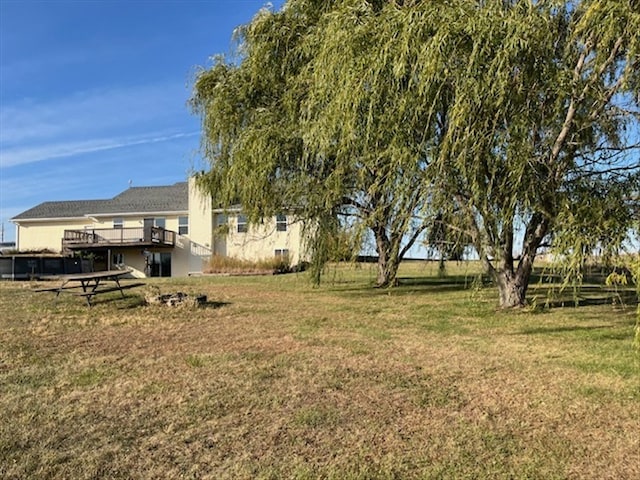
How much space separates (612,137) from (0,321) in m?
10.8

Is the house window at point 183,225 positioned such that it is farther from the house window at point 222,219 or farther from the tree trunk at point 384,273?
the tree trunk at point 384,273

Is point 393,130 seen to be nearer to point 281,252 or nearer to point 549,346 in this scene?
point 549,346

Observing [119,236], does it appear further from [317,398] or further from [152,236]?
[317,398]

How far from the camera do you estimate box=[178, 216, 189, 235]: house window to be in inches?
1267

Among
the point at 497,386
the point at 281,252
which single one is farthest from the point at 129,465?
the point at 281,252

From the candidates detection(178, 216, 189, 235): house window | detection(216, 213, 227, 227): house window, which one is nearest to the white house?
detection(178, 216, 189, 235): house window

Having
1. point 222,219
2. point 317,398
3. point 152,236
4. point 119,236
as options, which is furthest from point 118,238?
point 317,398

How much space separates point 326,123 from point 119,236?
86.3ft

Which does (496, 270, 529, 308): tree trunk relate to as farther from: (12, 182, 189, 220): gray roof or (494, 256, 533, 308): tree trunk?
(12, 182, 189, 220): gray roof

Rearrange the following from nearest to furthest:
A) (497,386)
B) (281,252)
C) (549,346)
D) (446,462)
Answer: (446,462), (497,386), (549,346), (281,252)

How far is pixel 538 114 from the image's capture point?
7293 mm

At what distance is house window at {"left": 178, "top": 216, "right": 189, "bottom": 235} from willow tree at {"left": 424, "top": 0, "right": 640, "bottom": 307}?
25.9m

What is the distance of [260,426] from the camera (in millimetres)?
3988

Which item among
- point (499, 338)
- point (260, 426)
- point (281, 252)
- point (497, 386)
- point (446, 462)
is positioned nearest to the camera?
point (446, 462)
